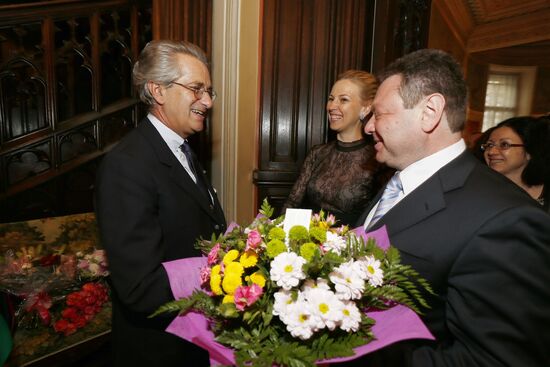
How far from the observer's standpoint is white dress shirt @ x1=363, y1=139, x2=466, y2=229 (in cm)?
121

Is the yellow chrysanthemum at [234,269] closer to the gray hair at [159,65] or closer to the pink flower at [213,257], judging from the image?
the pink flower at [213,257]

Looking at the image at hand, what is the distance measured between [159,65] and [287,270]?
1.18 metres

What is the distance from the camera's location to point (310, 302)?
2.48 ft

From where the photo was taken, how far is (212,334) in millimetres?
861

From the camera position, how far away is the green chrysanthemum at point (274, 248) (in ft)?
2.67

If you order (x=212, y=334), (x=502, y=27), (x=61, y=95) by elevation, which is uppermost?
(x=502, y=27)

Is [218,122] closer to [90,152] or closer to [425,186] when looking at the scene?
[90,152]

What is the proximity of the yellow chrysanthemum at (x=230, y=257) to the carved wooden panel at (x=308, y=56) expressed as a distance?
2.30 meters

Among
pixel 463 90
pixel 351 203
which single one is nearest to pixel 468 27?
pixel 351 203

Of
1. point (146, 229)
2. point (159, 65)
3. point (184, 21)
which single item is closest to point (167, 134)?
point (159, 65)

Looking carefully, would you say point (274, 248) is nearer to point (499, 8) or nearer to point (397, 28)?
point (397, 28)

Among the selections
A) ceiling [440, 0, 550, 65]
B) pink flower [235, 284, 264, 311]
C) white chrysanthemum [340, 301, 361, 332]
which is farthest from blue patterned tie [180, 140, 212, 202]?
ceiling [440, 0, 550, 65]

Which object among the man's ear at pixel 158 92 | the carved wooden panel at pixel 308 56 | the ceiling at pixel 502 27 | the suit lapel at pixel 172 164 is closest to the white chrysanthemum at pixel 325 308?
the suit lapel at pixel 172 164

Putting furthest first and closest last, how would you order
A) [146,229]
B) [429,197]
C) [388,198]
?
[388,198] → [146,229] → [429,197]
